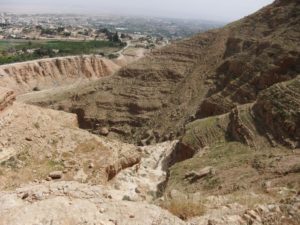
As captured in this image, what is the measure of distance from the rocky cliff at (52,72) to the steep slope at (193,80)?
70.7 ft

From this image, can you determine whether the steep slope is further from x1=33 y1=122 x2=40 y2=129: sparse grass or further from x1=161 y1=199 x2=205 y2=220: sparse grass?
x1=161 y1=199 x2=205 y2=220: sparse grass

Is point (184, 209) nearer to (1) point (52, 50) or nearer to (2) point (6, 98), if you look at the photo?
(2) point (6, 98)

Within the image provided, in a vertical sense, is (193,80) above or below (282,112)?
below

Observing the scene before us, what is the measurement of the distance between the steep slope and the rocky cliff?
70.7 ft

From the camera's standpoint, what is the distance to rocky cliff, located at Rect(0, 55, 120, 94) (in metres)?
69.4

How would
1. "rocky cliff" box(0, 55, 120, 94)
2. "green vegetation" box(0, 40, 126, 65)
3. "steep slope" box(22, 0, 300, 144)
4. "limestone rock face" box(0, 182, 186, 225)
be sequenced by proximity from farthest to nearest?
"green vegetation" box(0, 40, 126, 65), "rocky cliff" box(0, 55, 120, 94), "steep slope" box(22, 0, 300, 144), "limestone rock face" box(0, 182, 186, 225)

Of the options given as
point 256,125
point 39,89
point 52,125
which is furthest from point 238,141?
point 39,89

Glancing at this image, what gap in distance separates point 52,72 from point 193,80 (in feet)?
131

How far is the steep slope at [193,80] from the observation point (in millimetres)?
33678

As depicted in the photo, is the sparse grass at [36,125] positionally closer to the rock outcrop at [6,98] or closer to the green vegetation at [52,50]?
the rock outcrop at [6,98]

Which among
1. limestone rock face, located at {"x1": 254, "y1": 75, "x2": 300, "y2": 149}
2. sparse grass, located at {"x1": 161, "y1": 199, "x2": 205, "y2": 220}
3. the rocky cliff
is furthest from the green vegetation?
sparse grass, located at {"x1": 161, "y1": 199, "x2": 205, "y2": 220}

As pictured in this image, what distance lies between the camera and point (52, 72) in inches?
2997

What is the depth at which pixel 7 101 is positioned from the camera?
22609 millimetres

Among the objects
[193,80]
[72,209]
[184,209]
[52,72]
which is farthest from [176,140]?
[52,72]
